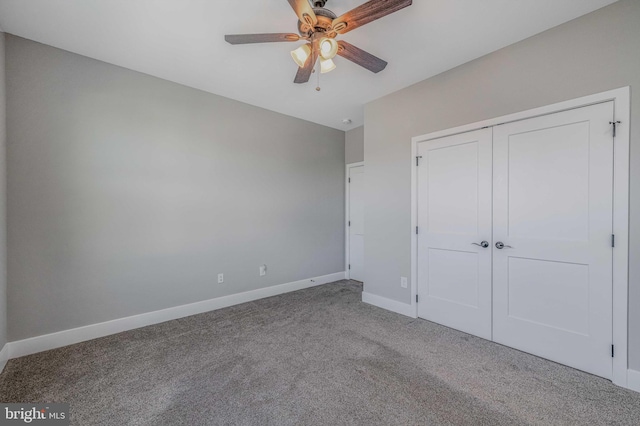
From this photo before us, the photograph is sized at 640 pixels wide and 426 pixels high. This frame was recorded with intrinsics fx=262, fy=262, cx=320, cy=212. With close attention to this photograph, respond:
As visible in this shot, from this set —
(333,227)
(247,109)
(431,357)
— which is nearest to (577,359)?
(431,357)

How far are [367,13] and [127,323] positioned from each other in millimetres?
3563

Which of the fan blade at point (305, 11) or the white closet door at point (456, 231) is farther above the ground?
the fan blade at point (305, 11)

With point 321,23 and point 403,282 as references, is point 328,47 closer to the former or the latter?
point 321,23

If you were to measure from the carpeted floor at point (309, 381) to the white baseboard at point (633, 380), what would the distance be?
5 cm

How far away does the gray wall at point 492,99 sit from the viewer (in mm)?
1879

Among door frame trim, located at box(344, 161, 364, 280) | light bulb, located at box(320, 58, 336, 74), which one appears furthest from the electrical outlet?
light bulb, located at box(320, 58, 336, 74)

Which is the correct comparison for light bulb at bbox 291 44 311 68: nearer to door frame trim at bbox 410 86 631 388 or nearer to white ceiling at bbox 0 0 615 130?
white ceiling at bbox 0 0 615 130

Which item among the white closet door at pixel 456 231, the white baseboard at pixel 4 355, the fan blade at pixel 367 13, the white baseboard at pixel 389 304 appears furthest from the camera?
the white baseboard at pixel 389 304

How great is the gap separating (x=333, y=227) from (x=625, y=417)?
146 inches

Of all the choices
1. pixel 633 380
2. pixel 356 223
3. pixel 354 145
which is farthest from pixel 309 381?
pixel 354 145

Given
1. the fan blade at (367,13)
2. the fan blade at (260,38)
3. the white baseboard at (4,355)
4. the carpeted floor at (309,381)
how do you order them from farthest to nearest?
1. the white baseboard at (4,355)
2. the fan blade at (260,38)
3. the carpeted floor at (309,381)
4. the fan blade at (367,13)

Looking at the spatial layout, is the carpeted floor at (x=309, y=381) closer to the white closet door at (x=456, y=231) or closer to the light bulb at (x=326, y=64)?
the white closet door at (x=456, y=231)

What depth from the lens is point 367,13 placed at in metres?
1.62

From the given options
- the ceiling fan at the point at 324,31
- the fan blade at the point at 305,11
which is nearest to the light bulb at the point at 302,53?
the ceiling fan at the point at 324,31
